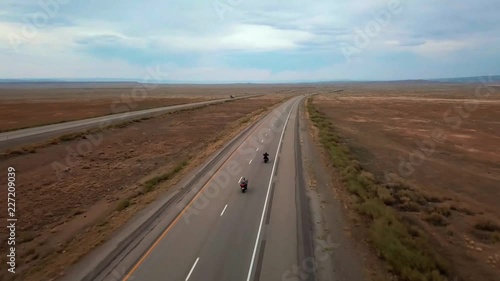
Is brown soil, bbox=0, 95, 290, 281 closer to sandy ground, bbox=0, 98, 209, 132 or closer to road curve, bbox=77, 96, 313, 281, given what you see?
road curve, bbox=77, 96, 313, 281

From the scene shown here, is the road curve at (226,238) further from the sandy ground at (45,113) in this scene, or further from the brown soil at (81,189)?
the sandy ground at (45,113)

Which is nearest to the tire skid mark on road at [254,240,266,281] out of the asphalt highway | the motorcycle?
the asphalt highway

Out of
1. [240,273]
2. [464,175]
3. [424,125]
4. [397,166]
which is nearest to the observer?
[240,273]

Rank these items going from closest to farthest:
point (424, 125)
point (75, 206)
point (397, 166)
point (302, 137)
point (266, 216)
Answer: point (266, 216)
point (75, 206)
point (397, 166)
point (302, 137)
point (424, 125)

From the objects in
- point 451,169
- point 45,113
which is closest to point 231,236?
point 451,169

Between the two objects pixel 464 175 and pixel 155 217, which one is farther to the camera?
pixel 464 175

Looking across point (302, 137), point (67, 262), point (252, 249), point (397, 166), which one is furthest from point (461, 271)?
point (302, 137)

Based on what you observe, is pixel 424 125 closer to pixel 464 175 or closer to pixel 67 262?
pixel 464 175
